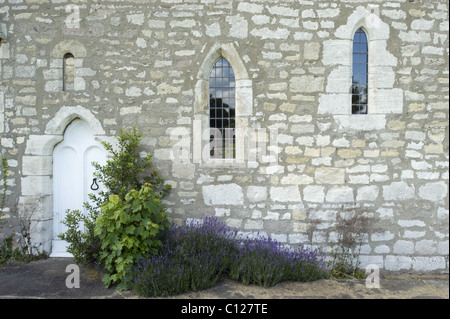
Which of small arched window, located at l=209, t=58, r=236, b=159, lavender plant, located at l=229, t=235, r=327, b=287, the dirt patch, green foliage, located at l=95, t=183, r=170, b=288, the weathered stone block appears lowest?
the dirt patch

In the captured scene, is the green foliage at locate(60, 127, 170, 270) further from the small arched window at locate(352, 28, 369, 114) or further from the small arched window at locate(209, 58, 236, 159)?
the small arched window at locate(352, 28, 369, 114)

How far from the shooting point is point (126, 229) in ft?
11.2

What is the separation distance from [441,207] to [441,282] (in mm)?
1055

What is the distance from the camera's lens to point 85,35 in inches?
166

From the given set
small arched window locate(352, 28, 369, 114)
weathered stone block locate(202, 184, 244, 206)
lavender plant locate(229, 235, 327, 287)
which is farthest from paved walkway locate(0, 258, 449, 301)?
small arched window locate(352, 28, 369, 114)

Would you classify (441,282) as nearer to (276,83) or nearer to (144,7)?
(276,83)

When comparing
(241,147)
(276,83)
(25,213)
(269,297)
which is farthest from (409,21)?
(25,213)

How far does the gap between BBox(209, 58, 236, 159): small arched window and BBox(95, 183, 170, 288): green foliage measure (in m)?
1.34

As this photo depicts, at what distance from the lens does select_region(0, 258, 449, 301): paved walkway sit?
330cm

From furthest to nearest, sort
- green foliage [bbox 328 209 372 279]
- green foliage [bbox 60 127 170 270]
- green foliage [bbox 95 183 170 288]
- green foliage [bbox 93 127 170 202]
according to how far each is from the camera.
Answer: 1. green foliage [bbox 328 209 372 279]
2. green foliage [bbox 93 127 170 202]
3. green foliage [bbox 60 127 170 270]
4. green foliage [bbox 95 183 170 288]

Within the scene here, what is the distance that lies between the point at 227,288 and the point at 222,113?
2.48 metres

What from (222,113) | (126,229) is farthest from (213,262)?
(222,113)

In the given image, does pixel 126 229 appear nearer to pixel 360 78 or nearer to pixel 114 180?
pixel 114 180

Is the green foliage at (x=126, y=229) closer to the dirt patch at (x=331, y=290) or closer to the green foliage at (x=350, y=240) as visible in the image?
the dirt patch at (x=331, y=290)
